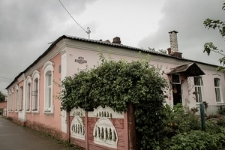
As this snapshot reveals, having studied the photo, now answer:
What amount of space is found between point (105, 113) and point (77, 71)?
11.8 ft

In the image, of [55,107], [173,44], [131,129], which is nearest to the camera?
[131,129]

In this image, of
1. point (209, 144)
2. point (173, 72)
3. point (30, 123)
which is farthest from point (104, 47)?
point (30, 123)

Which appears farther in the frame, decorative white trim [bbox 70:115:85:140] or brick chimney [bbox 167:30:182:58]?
brick chimney [bbox 167:30:182:58]

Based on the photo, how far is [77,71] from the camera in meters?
8.59

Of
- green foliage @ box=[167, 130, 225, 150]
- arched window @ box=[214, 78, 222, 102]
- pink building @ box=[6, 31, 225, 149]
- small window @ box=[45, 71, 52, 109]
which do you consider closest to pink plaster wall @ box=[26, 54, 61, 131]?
pink building @ box=[6, 31, 225, 149]

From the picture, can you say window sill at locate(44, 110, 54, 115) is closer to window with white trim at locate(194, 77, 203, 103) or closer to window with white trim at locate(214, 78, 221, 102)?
window with white trim at locate(194, 77, 203, 103)

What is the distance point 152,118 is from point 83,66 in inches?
193

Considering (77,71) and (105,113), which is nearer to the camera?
(105,113)

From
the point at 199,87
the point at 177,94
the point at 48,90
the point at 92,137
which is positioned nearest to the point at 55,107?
the point at 48,90

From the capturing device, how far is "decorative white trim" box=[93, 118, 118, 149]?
509cm

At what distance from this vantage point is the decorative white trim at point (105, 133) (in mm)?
5094

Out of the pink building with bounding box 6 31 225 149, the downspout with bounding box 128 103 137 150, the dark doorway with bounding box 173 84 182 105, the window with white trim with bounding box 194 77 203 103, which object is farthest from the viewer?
the window with white trim with bounding box 194 77 203 103

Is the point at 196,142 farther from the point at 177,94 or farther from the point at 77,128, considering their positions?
the point at 177,94

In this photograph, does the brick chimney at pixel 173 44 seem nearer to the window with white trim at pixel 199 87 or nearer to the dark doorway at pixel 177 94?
the window with white trim at pixel 199 87
